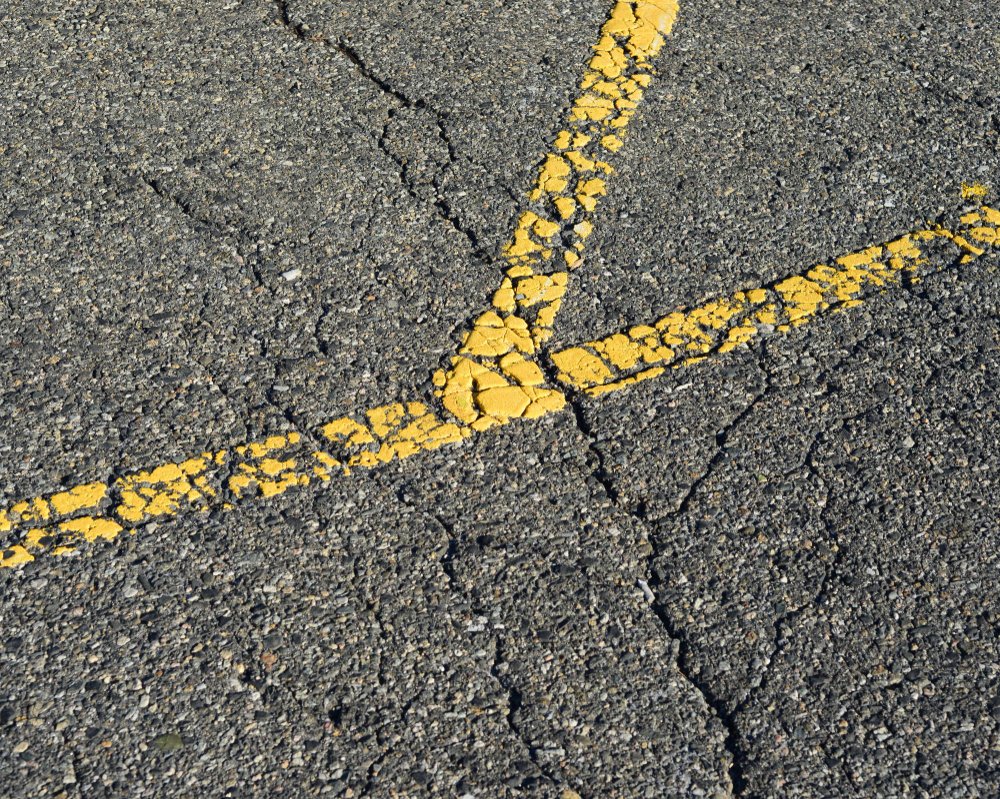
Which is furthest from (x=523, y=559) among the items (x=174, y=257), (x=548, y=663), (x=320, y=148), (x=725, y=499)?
(x=320, y=148)

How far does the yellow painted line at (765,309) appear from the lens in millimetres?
3283

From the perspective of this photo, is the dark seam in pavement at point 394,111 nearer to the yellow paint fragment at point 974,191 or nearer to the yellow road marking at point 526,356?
the yellow road marking at point 526,356

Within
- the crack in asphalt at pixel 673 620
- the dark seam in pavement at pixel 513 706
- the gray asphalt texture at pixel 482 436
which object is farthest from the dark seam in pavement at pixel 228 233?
the dark seam in pavement at pixel 513 706

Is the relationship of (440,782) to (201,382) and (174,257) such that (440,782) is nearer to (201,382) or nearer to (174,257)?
(201,382)

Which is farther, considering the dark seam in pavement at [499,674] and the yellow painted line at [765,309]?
the yellow painted line at [765,309]

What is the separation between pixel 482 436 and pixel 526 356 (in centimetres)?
32

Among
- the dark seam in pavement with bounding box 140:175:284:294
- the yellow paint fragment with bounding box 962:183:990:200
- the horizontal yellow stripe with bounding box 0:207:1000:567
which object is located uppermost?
the yellow paint fragment with bounding box 962:183:990:200

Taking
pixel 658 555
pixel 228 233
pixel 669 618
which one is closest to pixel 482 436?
pixel 658 555

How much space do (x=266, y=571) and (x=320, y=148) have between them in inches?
66.4

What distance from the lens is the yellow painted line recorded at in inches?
129

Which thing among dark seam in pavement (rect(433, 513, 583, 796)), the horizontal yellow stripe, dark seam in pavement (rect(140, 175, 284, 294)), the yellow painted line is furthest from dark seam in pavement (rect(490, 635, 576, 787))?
dark seam in pavement (rect(140, 175, 284, 294))

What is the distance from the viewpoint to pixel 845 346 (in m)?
3.36

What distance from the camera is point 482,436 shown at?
3.09 metres

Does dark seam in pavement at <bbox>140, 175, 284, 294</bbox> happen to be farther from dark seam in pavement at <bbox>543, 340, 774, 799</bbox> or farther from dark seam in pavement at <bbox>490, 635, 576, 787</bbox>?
dark seam in pavement at <bbox>490, 635, 576, 787</bbox>
